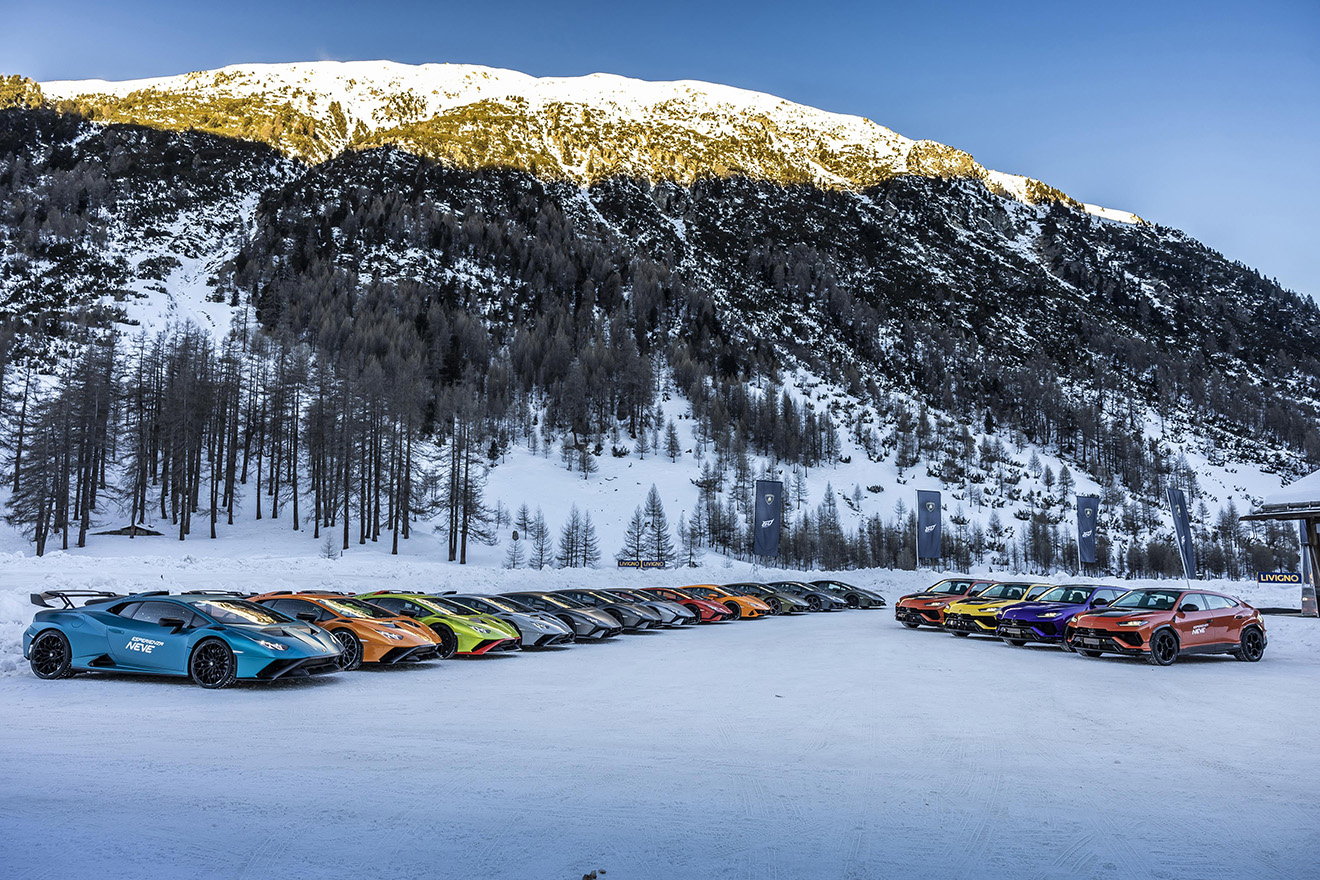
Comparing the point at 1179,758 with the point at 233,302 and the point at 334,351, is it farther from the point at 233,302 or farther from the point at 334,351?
the point at 233,302

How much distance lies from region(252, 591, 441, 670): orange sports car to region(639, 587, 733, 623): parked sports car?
45.0ft

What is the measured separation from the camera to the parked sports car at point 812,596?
1350 inches

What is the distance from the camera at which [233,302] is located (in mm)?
112438

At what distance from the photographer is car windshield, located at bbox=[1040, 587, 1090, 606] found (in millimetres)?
20609

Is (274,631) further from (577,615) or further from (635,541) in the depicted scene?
(635,541)

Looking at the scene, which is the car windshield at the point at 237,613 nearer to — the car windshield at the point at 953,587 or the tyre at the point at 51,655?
the tyre at the point at 51,655

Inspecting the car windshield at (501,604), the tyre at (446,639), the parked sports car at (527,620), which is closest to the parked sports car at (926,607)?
the parked sports car at (527,620)

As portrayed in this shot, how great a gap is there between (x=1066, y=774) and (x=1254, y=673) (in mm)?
10463

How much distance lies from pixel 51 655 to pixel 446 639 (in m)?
6.33

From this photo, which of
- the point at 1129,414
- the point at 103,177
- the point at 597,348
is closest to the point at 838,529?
the point at 597,348

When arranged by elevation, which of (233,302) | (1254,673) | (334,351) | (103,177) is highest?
(103,177)

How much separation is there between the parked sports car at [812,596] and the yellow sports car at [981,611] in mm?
10843

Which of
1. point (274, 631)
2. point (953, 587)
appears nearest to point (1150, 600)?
point (953, 587)

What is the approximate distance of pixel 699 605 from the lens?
27.2 meters
